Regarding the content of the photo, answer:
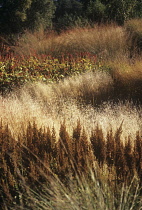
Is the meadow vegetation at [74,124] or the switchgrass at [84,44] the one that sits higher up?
the switchgrass at [84,44]

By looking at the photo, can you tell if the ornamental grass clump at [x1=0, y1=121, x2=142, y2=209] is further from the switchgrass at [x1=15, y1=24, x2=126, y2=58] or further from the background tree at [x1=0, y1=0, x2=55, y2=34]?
the background tree at [x1=0, y1=0, x2=55, y2=34]

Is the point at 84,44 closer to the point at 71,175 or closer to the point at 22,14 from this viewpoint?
the point at 22,14

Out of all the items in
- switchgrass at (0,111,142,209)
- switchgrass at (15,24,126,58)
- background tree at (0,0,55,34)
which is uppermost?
background tree at (0,0,55,34)

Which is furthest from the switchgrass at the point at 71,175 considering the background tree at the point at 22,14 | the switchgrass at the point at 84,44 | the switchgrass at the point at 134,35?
the background tree at the point at 22,14

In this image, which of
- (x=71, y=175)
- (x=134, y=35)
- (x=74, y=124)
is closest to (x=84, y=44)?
(x=134, y=35)

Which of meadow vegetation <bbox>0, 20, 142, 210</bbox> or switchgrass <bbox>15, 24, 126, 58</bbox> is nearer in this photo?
meadow vegetation <bbox>0, 20, 142, 210</bbox>

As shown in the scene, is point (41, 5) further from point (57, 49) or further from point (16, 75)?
point (16, 75)

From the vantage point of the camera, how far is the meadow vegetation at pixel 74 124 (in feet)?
7.82

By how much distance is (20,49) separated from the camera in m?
11.3

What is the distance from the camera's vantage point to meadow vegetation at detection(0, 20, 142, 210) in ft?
7.82

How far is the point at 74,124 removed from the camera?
4.48 meters

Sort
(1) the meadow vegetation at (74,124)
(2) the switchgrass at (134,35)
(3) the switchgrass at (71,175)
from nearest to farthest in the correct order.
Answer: (3) the switchgrass at (71,175) < (1) the meadow vegetation at (74,124) < (2) the switchgrass at (134,35)

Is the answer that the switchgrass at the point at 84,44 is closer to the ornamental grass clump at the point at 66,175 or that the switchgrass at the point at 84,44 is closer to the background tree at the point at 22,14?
the background tree at the point at 22,14

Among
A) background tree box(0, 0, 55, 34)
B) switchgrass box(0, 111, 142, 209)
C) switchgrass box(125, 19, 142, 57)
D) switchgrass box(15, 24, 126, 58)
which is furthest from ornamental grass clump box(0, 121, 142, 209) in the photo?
background tree box(0, 0, 55, 34)
